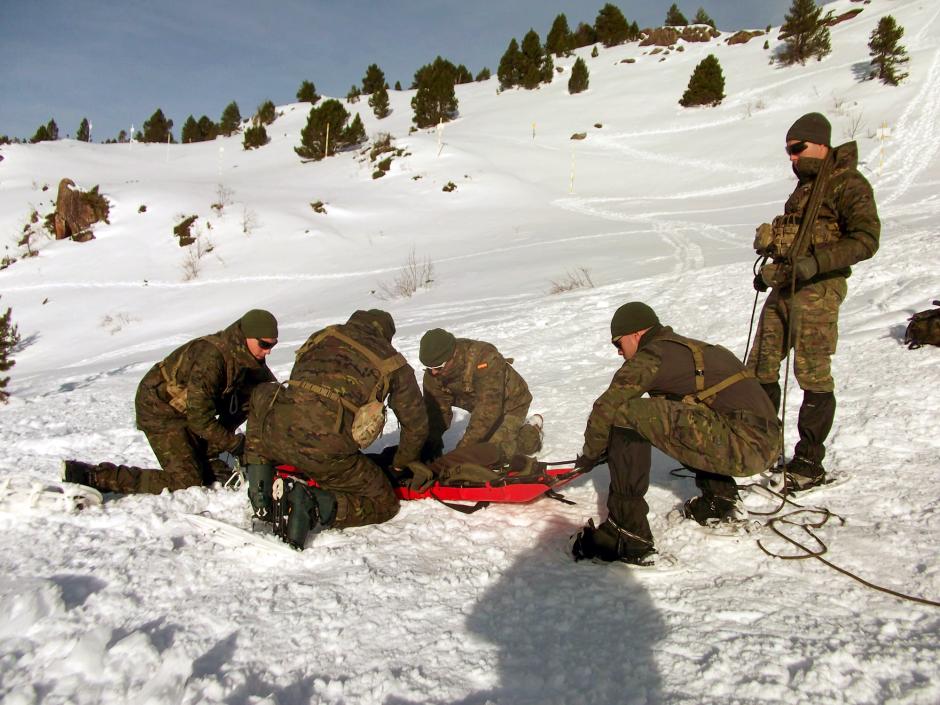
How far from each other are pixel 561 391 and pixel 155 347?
23.2 ft

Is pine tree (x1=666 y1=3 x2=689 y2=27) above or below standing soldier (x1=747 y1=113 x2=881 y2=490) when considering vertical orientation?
above

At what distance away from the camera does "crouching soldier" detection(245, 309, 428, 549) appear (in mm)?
2943

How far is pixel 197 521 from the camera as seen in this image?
2.94m

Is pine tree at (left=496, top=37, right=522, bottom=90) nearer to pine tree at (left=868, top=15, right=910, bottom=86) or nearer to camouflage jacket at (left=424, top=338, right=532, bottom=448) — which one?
pine tree at (left=868, top=15, right=910, bottom=86)

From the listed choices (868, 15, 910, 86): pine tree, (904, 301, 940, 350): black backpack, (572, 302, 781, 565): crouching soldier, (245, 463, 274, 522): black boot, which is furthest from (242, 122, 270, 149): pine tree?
(572, 302, 781, 565): crouching soldier

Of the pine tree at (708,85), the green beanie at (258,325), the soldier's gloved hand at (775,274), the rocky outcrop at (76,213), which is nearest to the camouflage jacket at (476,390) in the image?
the green beanie at (258,325)

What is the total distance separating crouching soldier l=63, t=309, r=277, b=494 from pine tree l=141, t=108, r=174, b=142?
45.8m

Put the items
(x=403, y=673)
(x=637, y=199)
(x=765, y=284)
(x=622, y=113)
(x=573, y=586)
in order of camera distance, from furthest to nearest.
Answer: (x=622, y=113) < (x=637, y=199) < (x=765, y=284) < (x=573, y=586) < (x=403, y=673)

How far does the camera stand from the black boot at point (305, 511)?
2.80m

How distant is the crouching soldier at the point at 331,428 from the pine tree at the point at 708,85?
1156 inches

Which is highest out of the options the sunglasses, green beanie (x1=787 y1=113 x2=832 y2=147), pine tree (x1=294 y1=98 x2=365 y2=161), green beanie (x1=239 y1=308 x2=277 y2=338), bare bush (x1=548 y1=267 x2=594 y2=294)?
pine tree (x1=294 y1=98 x2=365 y2=161)

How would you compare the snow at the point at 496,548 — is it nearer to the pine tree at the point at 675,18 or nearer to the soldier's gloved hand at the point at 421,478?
the soldier's gloved hand at the point at 421,478

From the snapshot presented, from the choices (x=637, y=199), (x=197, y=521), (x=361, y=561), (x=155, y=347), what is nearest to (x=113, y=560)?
(x=197, y=521)

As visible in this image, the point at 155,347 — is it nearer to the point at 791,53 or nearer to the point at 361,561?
the point at 361,561
